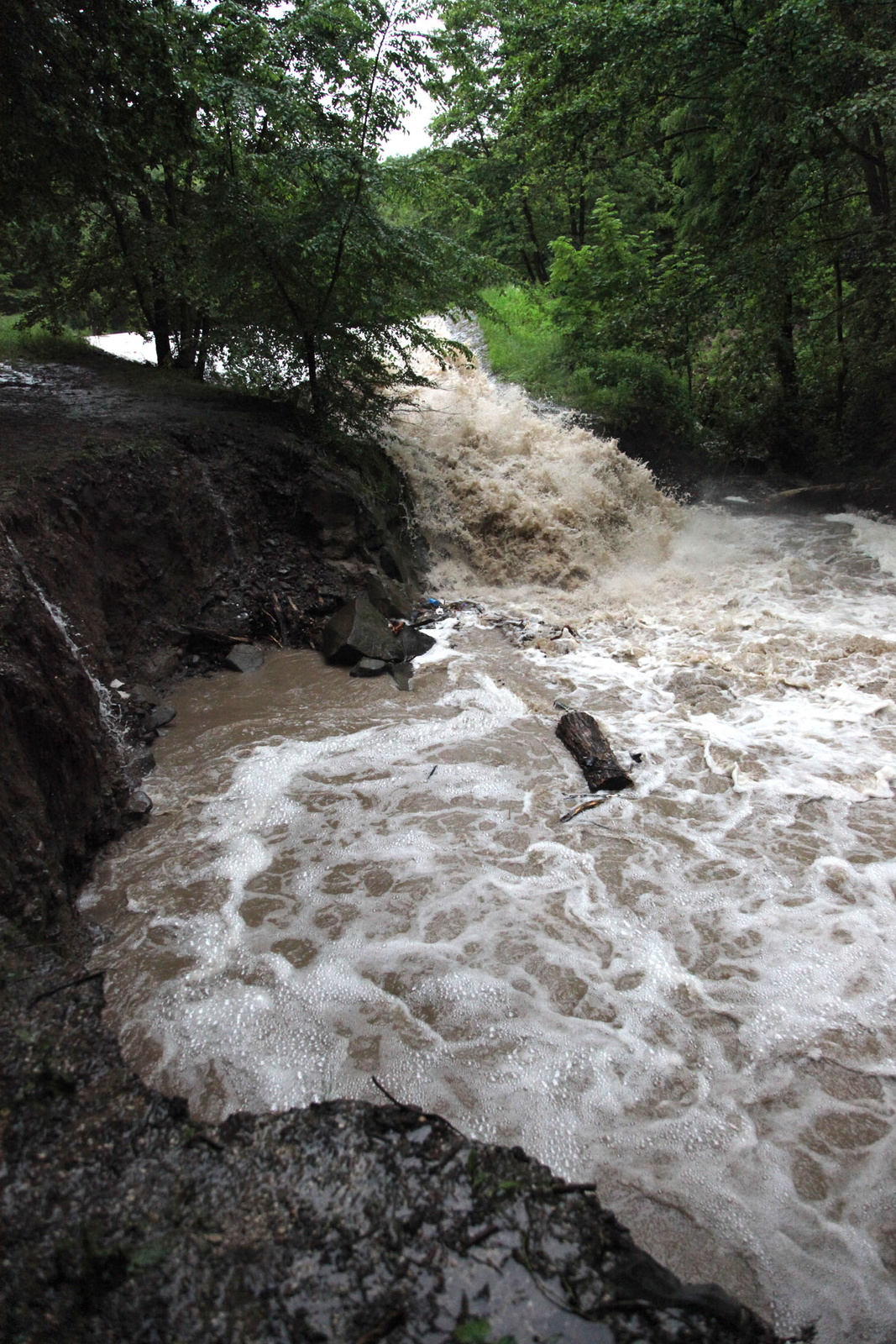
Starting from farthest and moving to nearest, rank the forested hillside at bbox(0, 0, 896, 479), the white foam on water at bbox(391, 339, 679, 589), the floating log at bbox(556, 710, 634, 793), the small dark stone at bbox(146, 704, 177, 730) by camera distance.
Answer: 1. the white foam on water at bbox(391, 339, 679, 589)
2. the forested hillside at bbox(0, 0, 896, 479)
3. the small dark stone at bbox(146, 704, 177, 730)
4. the floating log at bbox(556, 710, 634, 793)

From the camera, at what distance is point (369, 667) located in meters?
6.38

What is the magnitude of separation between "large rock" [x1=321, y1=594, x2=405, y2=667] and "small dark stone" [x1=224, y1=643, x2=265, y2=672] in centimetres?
62

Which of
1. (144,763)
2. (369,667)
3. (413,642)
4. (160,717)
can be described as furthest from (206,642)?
(413,642)

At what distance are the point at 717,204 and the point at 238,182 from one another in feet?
25.0

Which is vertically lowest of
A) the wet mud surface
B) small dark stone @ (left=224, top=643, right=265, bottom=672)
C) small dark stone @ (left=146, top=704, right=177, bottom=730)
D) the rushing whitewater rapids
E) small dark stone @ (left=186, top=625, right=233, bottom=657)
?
the rushing whitewater rapids

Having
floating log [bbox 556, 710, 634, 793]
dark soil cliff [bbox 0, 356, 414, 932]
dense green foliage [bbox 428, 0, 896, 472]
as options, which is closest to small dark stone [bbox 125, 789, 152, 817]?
dark soil cliff [bbox 0, 356, 414, 932]

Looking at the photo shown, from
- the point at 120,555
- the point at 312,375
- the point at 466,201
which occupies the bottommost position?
the point at 120,555

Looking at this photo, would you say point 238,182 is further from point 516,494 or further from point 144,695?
point 144,695

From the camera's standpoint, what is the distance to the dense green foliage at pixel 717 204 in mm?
8273

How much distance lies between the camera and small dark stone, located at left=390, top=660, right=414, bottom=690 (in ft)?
20.7

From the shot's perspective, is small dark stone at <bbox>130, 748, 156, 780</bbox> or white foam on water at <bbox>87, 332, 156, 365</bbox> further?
white foam on water at <bbox>87, 332, 156, 365</bbox>

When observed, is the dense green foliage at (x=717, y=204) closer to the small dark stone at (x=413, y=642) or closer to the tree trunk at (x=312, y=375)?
the tree trunk at (x=312, y=375)

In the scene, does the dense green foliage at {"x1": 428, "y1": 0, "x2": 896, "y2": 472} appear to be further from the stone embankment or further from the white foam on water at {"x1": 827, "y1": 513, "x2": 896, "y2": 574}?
the stone embankment

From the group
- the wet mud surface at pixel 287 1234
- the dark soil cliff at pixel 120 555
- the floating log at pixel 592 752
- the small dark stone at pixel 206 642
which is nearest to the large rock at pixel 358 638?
the dark soil cliff at pixel 120 555
